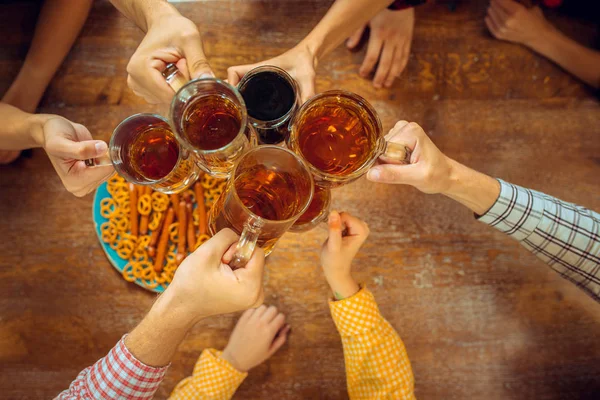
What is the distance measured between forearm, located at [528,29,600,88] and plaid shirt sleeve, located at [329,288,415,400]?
1282 mm

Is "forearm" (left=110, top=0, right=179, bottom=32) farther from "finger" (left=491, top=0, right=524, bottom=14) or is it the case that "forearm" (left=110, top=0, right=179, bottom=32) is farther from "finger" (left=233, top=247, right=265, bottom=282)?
"finger" (left=491, top=0, right=524, bottom=14)

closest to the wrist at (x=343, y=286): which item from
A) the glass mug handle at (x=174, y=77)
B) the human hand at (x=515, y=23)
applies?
the glass mug handle at (x=174, y=77)

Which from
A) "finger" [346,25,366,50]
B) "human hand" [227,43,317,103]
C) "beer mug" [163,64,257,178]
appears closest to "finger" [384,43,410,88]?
"finger" [346,25,366,50]

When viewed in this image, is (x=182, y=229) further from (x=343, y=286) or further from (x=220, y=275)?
(x=343, y=286)

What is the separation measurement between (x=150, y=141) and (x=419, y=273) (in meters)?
1.11

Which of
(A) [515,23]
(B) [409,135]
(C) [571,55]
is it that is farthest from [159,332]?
(C) [571,55]

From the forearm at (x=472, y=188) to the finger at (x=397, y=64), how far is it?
0.53 m

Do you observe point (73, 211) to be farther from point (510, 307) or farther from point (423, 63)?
point (510, 307)

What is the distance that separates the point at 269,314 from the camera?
1512 mm

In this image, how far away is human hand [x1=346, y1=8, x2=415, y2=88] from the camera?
5.18ft

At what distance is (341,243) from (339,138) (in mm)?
355

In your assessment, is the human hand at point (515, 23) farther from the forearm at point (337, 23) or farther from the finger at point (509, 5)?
the forearm at point (337, 23)

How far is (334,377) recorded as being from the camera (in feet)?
5.02

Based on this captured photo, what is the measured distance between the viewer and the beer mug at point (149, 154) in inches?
40.1
